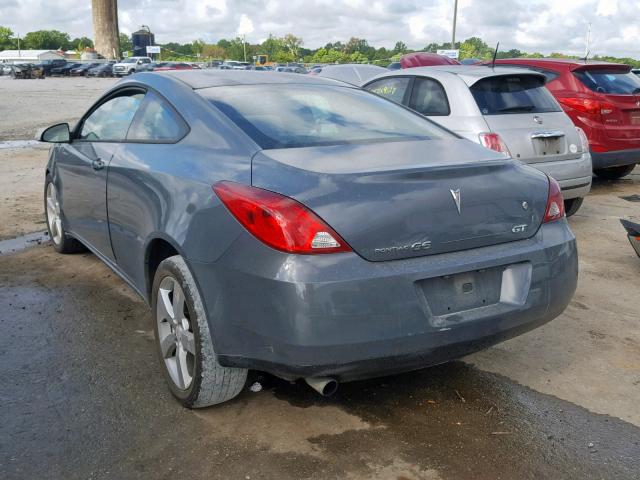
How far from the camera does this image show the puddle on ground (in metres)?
5.83

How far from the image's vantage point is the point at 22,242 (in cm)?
605

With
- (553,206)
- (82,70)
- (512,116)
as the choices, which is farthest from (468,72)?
(82,70)

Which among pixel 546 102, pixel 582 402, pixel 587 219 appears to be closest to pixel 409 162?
pixel 582 402

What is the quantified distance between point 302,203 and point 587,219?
550cm

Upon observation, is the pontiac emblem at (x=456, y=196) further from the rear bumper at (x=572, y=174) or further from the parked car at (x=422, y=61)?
the parked car at (x=422, y=61)

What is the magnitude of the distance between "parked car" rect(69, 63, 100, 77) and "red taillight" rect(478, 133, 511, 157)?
66.8 metres

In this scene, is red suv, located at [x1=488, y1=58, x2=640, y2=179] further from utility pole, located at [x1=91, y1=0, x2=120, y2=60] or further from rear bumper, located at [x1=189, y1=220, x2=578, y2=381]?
utility pole, located at [x1=91, y1=0, x2=120, y2=60]

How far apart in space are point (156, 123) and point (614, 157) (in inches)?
256

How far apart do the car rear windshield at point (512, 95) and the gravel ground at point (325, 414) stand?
2577 mm

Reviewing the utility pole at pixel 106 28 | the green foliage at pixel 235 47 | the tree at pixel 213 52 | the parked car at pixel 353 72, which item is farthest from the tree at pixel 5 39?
the parked car at pixel 353 72

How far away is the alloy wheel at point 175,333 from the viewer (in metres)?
3.05

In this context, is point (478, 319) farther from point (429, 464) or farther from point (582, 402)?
point (582, 402)

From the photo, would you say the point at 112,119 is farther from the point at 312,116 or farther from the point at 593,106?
the point at 593,106

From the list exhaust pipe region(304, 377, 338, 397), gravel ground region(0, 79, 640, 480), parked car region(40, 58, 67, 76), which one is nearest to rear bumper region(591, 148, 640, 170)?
gravel ground region(0, 79, 640, 480)
